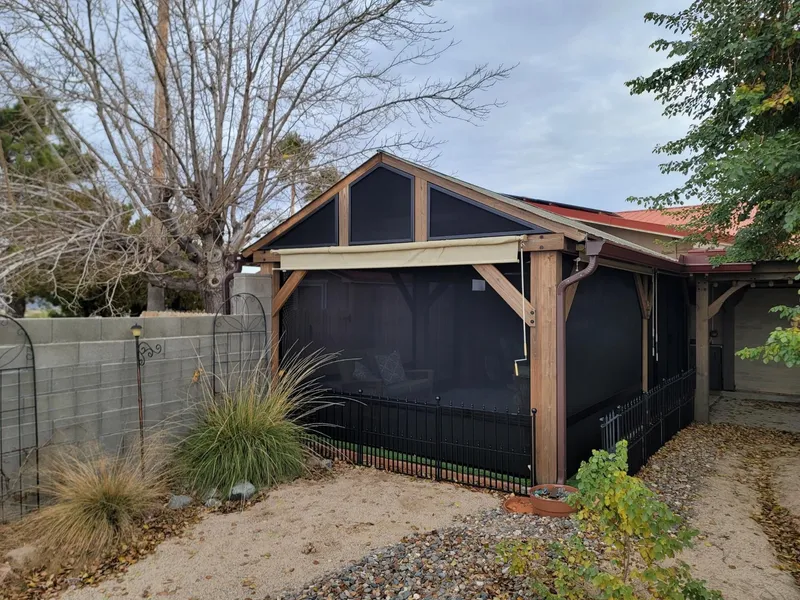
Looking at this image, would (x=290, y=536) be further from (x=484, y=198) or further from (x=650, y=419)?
(x=650, y=419)

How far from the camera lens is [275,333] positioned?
661 centimetres

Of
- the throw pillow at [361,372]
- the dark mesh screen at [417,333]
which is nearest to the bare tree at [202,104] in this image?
the dark mesh screen at [417,333]

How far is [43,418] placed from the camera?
420 cm

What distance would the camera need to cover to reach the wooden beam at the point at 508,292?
15.6 feet

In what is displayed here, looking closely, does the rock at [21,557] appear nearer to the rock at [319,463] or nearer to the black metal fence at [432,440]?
the rock at [319,463]

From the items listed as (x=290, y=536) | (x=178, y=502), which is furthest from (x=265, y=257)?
(x=290, y=536)

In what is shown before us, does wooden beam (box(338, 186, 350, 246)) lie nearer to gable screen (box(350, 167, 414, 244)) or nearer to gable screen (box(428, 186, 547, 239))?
gable screen (box(350, 167, 414, 244))

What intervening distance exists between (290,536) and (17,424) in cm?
224

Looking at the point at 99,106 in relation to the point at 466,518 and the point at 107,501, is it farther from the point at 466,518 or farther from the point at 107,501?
the point at 466,518

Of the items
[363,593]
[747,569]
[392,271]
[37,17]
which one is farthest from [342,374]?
[37,17]

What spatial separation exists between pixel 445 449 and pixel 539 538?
1.72 metres

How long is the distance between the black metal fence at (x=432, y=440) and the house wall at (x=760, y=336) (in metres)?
7.66

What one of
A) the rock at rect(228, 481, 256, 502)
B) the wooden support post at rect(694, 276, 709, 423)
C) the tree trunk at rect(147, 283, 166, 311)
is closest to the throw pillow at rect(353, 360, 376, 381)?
the rock at rect(228, 481, 256, 502)

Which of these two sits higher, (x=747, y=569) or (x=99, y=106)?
(x=99, y=106)
